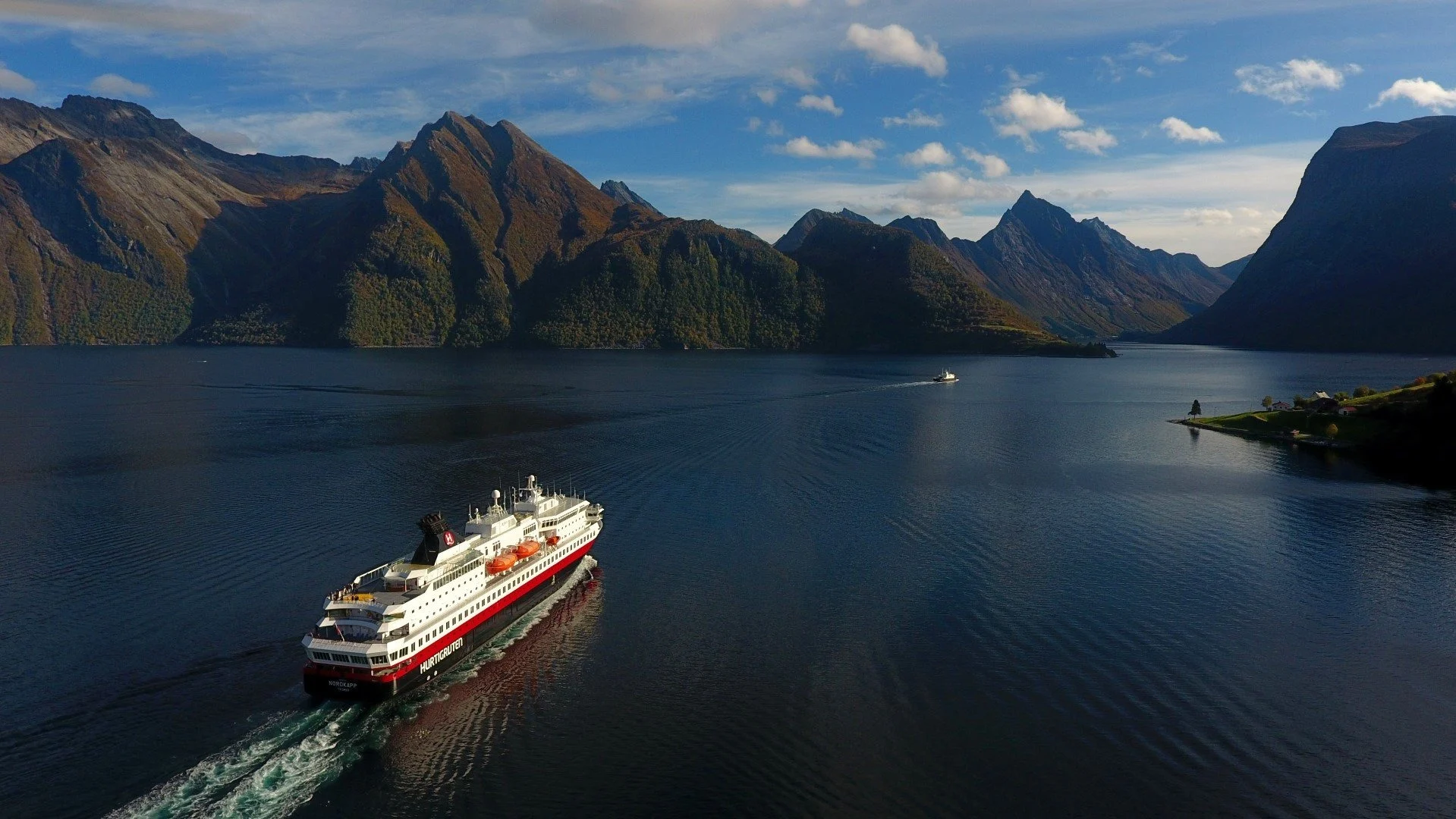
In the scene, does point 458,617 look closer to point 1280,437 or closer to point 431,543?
point 431,543

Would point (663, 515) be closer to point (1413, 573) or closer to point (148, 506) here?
point (148, 506)

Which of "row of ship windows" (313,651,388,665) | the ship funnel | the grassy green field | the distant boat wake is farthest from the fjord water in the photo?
the grassy green field

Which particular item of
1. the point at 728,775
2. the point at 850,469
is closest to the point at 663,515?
the point at 850,469

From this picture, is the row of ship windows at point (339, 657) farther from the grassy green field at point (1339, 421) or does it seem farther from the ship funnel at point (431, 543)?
the grassy green field at point (1339, 421)

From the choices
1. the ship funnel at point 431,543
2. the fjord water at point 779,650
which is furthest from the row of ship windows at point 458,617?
the ship funnel at point 431,543

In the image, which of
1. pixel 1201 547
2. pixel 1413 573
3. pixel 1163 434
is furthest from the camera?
pixel 1163 434

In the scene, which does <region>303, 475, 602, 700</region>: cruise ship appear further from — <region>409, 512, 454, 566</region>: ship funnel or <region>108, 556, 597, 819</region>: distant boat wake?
<region>108, 556, 597, 819</region>: distant boat wake
